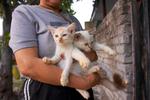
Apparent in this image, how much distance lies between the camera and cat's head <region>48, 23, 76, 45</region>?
8.59 feet

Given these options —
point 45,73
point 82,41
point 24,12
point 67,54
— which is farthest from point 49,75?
point 24,12

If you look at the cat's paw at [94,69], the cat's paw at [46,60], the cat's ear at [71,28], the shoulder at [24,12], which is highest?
the shoulder at [24,12]

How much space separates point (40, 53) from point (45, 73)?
0.19 metres

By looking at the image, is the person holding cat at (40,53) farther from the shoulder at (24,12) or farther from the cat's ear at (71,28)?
the cat's ear at (71,28)

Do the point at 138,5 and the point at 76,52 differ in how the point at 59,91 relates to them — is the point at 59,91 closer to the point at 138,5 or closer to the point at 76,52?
the point at 76,52

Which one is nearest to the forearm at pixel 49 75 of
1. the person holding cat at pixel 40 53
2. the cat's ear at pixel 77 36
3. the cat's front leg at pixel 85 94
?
the person holding cat at pixel 40 53

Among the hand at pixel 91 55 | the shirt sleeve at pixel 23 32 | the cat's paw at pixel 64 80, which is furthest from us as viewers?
the hand at pixel 91 55

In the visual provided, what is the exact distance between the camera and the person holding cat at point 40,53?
256 cm

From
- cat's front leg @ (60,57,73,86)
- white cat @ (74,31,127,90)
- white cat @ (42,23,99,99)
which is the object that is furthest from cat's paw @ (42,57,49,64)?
white cat @ (74,31,127,90)

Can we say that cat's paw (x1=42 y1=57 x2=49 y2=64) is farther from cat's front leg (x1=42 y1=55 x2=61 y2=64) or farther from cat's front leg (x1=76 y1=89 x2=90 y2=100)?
cat's front leg (x1=76 y1=89 x2=90 y2=100)

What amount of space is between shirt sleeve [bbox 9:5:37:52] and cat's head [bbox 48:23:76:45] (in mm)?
115

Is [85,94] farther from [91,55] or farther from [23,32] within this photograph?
[23,32]

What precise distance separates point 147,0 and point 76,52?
1854 mm

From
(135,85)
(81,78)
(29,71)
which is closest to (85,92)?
(81,78)
